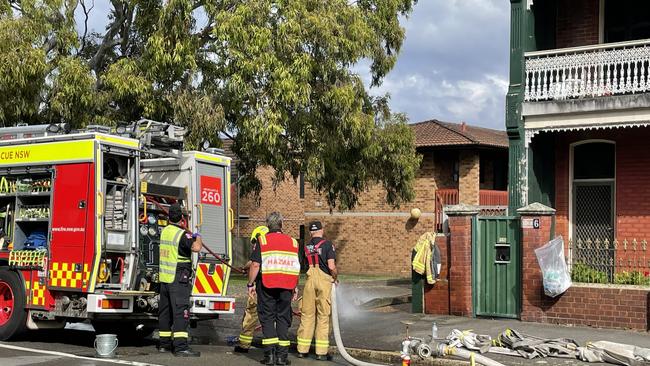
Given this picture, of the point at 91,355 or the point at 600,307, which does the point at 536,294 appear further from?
the point at 91,355

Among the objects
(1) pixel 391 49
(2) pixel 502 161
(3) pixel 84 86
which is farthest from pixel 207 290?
(2) pixel 502 161

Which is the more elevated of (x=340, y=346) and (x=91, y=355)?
(x=340, y=346)

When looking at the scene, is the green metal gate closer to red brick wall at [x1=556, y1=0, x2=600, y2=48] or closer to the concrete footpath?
the concrete footpath

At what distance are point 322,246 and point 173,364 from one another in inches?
85.4

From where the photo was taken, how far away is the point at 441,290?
14.7m

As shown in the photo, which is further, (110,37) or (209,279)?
(110,37)

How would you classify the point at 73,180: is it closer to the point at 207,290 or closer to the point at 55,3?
the point at 207,290

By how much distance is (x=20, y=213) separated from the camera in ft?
37.1

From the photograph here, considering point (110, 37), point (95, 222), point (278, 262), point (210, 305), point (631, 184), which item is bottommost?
point (210, 305)

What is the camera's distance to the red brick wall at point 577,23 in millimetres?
16875

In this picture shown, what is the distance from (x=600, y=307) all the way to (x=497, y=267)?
1849 millimetres

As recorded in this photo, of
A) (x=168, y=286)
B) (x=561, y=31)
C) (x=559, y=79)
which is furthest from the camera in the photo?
(x=561, y=31)

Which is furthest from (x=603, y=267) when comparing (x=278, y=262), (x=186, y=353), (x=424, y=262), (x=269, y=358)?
(x=186, y=353)

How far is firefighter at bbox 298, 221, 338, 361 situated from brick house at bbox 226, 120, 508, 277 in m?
19.3
